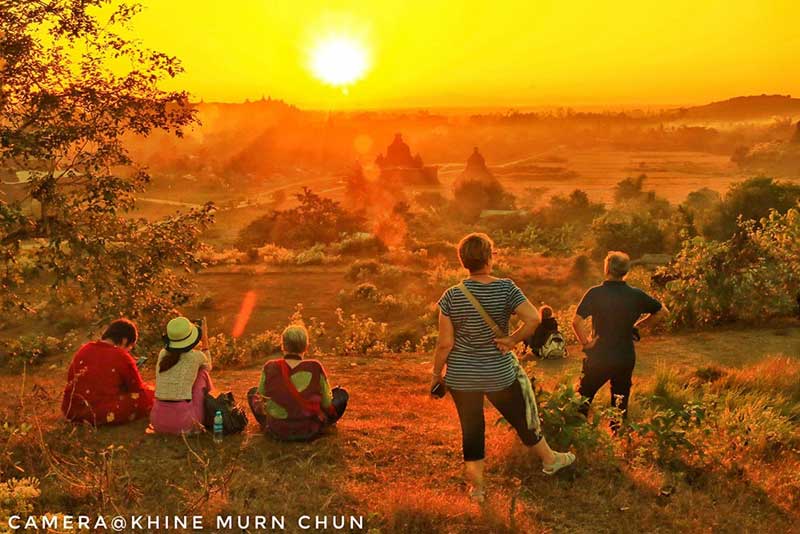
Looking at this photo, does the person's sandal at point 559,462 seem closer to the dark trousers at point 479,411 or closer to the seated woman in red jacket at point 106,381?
the dark trousers at point 479,411

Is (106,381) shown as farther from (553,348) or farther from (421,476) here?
(553,348)

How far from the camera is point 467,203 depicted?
2293 inches

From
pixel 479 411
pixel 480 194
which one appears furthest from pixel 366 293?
pixel 480 194

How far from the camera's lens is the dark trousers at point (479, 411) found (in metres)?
4.46

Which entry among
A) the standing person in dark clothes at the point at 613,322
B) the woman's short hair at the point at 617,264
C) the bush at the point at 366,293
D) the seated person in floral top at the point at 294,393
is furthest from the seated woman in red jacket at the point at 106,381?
the bush at the point at 366,293

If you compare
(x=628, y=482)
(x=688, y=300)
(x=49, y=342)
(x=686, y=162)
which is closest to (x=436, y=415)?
(x=628, y=482)

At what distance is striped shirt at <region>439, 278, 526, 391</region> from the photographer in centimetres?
435

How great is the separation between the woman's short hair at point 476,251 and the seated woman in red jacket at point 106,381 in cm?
353

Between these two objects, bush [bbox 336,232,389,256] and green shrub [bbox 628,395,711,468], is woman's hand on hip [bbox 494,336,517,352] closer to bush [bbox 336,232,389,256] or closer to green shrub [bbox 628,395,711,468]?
green shrub [bbox 628,395,711,468]

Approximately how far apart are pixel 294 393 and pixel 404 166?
231ft

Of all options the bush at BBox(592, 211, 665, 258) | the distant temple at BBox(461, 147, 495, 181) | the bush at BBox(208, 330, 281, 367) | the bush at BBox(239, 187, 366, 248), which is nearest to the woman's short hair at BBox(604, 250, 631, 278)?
the bush at BBox(208, 330, 281, 367)

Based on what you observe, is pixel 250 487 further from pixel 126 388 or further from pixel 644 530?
pixel 644 530

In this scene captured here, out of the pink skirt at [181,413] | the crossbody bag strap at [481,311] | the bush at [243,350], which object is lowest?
the bush at [243,350]

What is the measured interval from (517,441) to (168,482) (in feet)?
9.91
